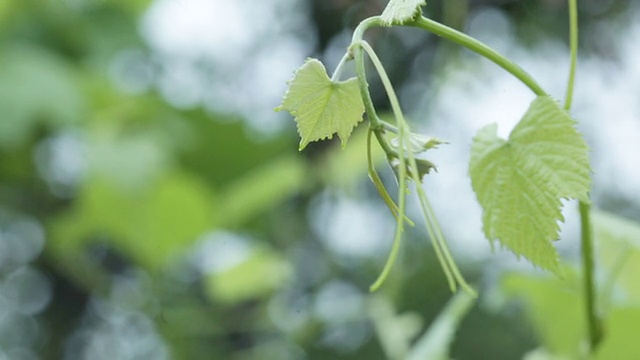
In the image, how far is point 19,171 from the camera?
2.86ft

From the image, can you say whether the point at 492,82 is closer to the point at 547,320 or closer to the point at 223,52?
the point at 547,320

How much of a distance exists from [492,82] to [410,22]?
445 millimetres

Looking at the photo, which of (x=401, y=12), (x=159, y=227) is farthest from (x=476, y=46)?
(x=159, y=227)

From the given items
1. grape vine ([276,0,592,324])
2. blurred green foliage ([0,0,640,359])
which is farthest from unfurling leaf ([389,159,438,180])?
blurred green foliage ([0,0,640,359])

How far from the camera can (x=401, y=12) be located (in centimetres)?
16

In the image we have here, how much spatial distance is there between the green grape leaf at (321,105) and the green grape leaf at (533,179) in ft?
0.09

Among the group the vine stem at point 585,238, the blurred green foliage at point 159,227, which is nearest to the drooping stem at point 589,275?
the vine stem at point 585,238

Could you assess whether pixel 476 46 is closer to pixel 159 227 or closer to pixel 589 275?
pixel 589 275

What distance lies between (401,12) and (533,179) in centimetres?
4

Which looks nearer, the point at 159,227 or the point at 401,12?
the point at 401,12

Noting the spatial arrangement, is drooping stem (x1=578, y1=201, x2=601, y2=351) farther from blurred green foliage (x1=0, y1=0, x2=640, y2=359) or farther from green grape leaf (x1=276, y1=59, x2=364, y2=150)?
blurred green foliage (x1=0, y1=0, x2=640, y2=359)

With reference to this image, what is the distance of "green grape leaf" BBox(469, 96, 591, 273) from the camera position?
175mm

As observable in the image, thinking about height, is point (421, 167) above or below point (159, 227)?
above

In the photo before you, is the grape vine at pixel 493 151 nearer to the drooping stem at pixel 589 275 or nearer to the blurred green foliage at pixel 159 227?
the drooping stem at pixel 589 275
